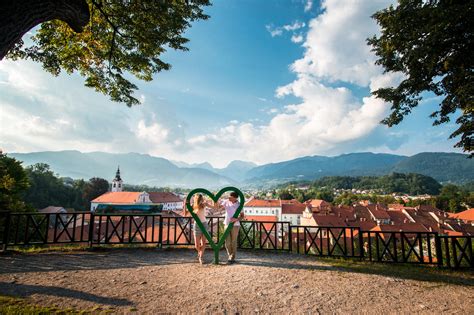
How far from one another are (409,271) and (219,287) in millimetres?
5327

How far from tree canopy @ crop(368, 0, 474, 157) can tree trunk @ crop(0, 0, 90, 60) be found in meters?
8.73

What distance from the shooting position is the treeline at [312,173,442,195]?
482 feet

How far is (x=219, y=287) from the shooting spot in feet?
14.5

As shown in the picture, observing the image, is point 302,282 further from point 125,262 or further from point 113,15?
point 113,15

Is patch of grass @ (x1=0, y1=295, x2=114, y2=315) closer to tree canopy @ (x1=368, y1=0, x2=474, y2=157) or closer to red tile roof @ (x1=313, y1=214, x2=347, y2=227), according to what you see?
tree canopy @ (x1=368, y1=0, x2=474, y2=157)

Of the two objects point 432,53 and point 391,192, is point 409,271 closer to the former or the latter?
point 432,53

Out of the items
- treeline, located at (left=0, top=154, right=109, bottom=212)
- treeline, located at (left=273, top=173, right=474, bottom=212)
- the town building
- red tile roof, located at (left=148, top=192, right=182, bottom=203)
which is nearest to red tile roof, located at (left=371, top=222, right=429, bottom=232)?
the town building

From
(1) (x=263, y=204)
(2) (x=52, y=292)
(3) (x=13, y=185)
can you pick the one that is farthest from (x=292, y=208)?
(2) (x=52, y=292)

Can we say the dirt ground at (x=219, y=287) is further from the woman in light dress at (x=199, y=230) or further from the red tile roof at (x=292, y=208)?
the red tile roof at (x=292, y=208)

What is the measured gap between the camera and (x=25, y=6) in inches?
125

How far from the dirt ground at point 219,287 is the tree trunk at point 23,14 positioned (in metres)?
4.05

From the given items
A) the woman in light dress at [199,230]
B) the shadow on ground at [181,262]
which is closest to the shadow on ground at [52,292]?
the shadow on ground at [181,262]

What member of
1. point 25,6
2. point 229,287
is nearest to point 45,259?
point 229,287

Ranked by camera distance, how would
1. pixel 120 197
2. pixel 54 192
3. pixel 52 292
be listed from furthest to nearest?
pixel 120 197 → pixel 54 192 → pixel 52 292
